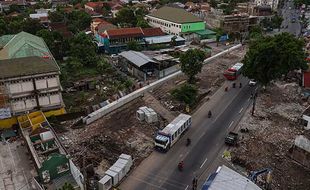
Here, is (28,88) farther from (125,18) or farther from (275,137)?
(125,18)

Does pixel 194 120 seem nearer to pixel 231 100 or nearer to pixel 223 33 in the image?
pixel 231 100

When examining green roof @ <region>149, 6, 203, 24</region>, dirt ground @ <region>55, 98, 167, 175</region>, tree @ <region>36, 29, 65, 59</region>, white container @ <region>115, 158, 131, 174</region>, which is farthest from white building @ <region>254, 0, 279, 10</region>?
white container @ <region>115, 158, 131, 174</region>

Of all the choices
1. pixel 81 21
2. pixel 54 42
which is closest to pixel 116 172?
pixel 54 42

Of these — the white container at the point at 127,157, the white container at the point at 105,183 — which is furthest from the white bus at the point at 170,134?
the white container at the point at 105,183

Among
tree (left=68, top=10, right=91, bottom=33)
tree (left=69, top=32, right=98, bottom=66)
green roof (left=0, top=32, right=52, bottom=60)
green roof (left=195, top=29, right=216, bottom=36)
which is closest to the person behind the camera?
green roof (left=0, top=32, right=52, bottom=60)

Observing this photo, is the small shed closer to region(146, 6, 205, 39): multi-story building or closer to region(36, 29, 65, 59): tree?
region(36, 29, 65, 59): tree

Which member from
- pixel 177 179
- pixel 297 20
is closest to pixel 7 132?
pixel 177 179

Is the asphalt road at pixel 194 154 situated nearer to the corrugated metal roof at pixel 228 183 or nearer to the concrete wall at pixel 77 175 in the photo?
the concrete wall at pixel 77 175
